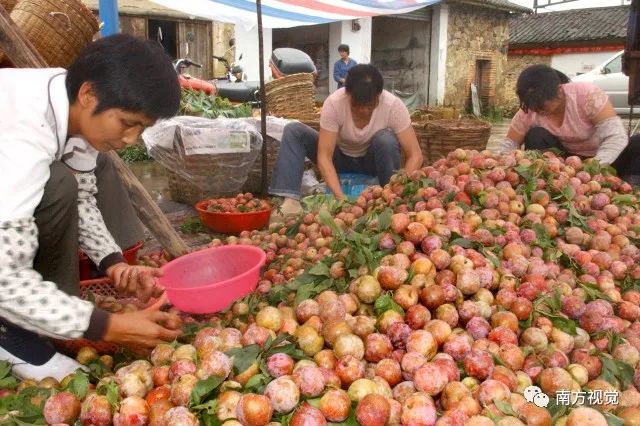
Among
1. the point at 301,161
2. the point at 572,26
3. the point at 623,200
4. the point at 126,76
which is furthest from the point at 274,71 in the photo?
the point at 572,26

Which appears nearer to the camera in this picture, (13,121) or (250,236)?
(13,121)

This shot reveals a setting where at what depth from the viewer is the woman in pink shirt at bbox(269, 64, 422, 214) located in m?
3.59

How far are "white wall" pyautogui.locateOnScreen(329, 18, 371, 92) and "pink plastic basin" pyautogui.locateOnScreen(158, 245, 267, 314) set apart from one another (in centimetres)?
1042

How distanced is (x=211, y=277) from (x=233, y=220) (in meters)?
1.47

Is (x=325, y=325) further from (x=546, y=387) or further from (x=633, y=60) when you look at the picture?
(x=633, y=60)

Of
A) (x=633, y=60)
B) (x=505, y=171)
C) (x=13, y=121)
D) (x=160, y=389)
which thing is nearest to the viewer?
(x=160, y=389)

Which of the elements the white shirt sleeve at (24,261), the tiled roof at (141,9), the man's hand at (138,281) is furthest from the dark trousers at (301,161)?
the tiled roof at (141,9)

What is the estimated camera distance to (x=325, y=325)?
1.55 metres

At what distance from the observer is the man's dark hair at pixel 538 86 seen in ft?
11.3

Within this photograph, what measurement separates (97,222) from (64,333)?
2.72 feet

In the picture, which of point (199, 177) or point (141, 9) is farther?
point (141, 9)

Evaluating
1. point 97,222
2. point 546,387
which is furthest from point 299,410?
point 97,222

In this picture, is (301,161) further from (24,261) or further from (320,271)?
(24,261)

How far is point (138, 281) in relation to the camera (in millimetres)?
1876
